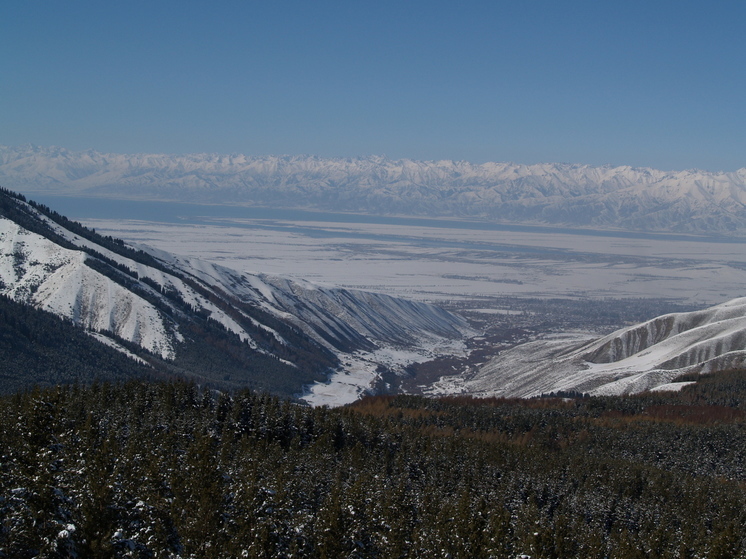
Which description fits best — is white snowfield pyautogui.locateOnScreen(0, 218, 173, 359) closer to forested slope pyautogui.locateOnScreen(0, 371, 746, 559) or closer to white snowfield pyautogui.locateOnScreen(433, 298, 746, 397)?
white snowfield pyautogui.locateOnScreen(433, 298, 746, 397)

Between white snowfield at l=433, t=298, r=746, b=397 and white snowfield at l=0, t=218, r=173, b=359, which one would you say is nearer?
white snowfield at l=433, t=298, r=746, b=397

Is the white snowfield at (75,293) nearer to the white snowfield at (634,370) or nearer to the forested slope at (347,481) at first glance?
the white snowfield at (634,370)

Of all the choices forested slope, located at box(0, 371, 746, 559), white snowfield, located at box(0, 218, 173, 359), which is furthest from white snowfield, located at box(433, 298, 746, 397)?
white snowfield, located at box(0, 218, 173, 359)

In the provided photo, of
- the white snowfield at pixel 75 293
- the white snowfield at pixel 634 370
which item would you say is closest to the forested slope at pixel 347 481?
the white snowfield at pixel 634 370

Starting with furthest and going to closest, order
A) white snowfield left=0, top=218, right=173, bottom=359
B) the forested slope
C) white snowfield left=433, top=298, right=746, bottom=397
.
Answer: white snowfield left=0, top=218, right=173, bottom=359 < white snowfield left=433, top=298, right=746, bottom=397 < the forested slope

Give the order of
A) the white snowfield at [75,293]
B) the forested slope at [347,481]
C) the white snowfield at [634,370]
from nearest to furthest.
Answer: the forested slope at [347,481]
the white snowfield at [634,370]
the white snowfield at [75,293]

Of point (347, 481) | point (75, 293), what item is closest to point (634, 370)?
point (347, 481)

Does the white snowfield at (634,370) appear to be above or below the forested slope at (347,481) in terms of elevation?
Answer: below

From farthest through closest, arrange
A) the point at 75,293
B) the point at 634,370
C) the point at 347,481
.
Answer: the point at 75,293
the point at 634,370
the point at 347,481

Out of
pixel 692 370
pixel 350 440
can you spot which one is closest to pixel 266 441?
pixel 350 440

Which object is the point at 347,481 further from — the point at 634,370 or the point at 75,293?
the point at 75,293

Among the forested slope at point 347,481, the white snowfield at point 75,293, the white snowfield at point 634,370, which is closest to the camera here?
the forested slope at point 347,481

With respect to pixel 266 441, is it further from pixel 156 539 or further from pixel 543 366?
pixel 543 366

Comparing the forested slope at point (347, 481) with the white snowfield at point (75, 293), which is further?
the white snowfield at point (75, 293)
